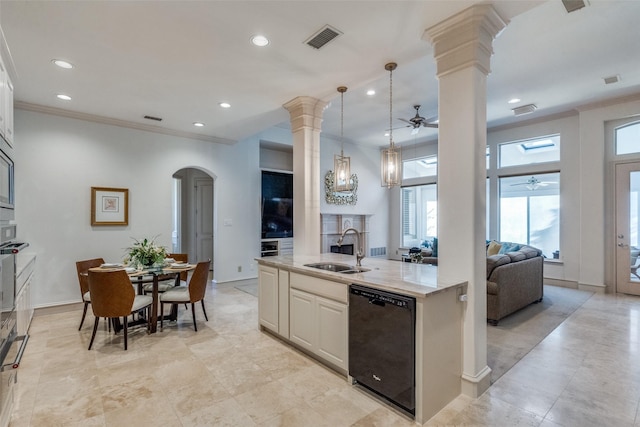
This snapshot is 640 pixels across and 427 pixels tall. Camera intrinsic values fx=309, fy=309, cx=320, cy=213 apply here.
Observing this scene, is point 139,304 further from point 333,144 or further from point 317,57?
point 333,144

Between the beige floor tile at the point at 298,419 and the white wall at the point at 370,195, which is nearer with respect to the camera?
the beige floor tile at the point at 298,419

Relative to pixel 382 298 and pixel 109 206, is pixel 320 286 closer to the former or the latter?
pixel 382 298

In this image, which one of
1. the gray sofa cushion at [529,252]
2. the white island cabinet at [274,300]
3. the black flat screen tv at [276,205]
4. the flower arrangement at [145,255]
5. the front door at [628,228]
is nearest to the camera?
the white island cabinet at [274,300]

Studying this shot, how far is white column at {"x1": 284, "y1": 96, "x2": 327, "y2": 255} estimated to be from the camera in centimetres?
417

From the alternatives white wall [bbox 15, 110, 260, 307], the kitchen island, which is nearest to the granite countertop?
the kitchen island

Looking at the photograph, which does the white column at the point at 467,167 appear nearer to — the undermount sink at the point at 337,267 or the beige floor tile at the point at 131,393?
the undermount sink at the point at 337,267

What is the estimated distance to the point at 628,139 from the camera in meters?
5.20

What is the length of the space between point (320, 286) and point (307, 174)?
1.86m

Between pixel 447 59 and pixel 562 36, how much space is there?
1.76 metres

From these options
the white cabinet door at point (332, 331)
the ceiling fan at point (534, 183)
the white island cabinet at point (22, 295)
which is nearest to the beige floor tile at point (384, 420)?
the white cabinet door at point (332, 331)

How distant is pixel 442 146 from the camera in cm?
247

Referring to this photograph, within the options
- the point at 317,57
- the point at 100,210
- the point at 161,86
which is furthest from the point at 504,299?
the point at 100,210

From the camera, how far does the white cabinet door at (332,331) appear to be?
2531 millimetres

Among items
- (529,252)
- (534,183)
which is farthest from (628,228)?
(529,252)
